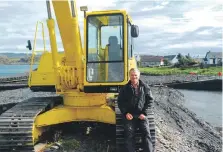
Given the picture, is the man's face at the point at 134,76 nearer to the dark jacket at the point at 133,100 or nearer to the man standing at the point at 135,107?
the man standing at the point at 135,107

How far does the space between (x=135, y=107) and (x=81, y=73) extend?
2.06 m

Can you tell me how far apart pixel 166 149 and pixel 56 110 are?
2549 mm

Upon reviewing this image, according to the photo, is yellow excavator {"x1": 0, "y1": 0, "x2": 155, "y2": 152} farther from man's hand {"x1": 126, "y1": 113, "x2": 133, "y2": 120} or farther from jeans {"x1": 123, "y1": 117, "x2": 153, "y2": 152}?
man's hand {"x1": 126, "y1": 113, "x2": 133, "y2": 120}

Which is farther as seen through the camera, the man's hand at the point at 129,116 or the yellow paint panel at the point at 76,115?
the yellow paint panel at the point at 76,115

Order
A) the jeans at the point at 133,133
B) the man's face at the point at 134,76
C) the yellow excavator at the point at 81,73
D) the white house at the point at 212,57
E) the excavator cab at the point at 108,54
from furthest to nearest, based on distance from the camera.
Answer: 1. the white house at the point at 212,57
2. the excavator cab at the point at 108,54
3. the yellow excavator at the point at 81,73
4. the jeans at the point at 133,133
5. the man's face at the point at 134,76

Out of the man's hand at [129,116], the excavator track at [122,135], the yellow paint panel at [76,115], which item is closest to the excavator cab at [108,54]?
the yellow paint panel at [76,115]

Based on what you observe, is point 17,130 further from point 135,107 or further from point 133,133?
point 135,107

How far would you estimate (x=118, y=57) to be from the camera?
7961 mm

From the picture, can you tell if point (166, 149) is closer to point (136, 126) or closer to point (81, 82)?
point (136, 126)

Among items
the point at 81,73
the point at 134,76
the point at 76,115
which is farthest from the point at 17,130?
the point at 134,76

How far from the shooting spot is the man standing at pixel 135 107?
655 cm

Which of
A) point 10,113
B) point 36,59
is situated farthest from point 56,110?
point 36,59

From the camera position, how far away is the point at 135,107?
21.7ft

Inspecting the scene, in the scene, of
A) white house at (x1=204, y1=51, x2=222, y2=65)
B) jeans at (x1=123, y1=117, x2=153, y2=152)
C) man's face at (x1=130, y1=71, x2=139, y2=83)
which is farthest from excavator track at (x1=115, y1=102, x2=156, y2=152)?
white house at (x1=204, y1=51, x2=222, y2=65)
